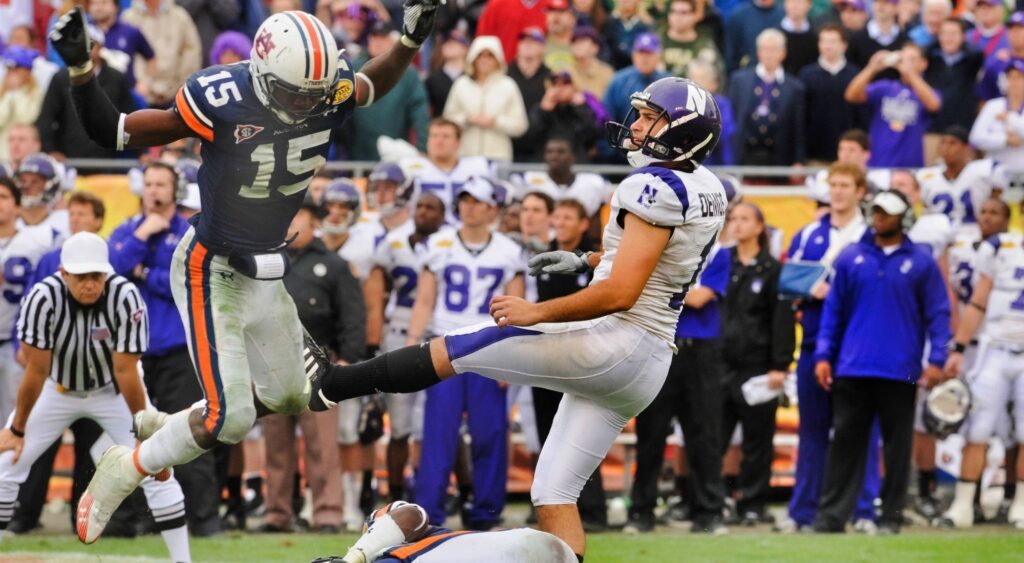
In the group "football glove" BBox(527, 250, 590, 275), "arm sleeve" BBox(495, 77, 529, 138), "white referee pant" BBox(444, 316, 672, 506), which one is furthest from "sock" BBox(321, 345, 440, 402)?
"arm sleeve" BBox(495, 77, 529, 138)

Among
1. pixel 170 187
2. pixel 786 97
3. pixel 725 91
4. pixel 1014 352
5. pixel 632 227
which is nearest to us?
pixel 632 227

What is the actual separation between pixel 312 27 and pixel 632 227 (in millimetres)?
1618

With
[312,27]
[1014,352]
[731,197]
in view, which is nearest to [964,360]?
[1014,352]

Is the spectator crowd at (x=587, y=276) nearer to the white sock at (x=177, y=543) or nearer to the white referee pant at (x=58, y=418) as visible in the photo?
the white referee pant at (x=58, y=418)

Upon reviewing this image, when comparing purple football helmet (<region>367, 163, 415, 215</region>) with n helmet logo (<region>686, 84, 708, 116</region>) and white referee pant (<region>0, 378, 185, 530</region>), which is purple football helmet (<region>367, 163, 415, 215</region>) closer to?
white referee pant (<region>0, 378, 185, 530</region>)

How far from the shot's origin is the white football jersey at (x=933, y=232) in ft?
39.0

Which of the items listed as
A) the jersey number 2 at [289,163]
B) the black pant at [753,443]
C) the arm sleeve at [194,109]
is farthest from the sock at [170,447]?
the black pant at [753,443]

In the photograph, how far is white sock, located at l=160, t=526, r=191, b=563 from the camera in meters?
8.88

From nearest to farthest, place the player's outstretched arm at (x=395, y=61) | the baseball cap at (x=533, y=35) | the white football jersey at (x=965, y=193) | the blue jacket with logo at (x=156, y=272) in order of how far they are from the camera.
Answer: the player's outstretched arm at (x=395, y=61)
the blue jacket with logo at (x=156, y=272)
the white football jersey at (x=965, y=193)
the baseball cap at (x=533, y=35)

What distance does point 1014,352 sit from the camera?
1141cm

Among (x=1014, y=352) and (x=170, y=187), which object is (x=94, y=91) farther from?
(x=1014, y=352)

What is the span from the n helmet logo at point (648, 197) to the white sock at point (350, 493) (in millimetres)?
5040

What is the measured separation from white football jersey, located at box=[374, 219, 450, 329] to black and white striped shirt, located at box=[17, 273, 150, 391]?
8.14ft

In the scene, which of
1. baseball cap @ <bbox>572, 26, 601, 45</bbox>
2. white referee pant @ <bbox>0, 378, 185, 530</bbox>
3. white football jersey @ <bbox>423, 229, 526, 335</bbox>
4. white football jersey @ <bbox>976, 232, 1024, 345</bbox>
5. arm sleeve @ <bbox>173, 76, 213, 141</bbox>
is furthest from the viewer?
baseball cap @ <bbox>572, 26, 601, 45</bbox>
